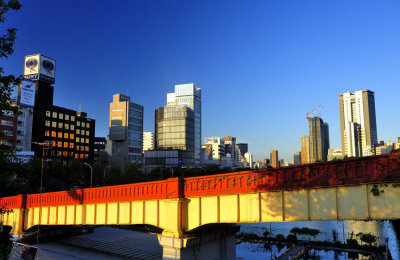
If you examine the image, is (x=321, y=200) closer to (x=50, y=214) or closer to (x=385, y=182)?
(x=385, y=182)

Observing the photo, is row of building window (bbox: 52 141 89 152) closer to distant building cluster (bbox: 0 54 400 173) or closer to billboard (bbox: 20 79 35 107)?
distant building cluster (bbox: 0 54 400 173)

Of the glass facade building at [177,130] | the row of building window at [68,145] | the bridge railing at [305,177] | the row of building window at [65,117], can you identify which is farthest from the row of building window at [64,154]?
the bridge railing at [305,177]

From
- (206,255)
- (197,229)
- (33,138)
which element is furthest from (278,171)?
(33,138)

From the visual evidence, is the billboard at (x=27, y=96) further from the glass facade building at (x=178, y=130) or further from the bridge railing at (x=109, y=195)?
the glass facade building at (x=178, y=130)

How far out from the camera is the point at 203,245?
88.6 ft

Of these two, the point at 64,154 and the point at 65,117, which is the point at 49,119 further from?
the point at 64,154

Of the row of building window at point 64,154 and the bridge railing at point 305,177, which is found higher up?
the row of building window at point 64,154

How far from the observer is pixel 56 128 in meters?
127

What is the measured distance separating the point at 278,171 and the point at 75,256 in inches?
1188

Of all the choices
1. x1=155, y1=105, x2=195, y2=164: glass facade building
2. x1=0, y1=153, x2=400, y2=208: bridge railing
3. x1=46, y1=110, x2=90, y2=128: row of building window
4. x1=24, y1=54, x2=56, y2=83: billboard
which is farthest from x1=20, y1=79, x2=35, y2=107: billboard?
x1=0, y1=153, x2=400, y2=208: bridge railing

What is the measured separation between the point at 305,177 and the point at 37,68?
12812cm

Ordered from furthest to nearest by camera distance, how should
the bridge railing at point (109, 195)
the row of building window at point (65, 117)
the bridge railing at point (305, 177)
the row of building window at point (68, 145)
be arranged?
the row of building window at point (68, 145) < the row of building window at point (65, 117) < the bridge railing at point (109, 195) < the bridge railing at point (305, 177)

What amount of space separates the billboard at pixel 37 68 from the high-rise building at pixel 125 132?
45.6 meters

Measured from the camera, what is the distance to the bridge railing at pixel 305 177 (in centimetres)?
1667
